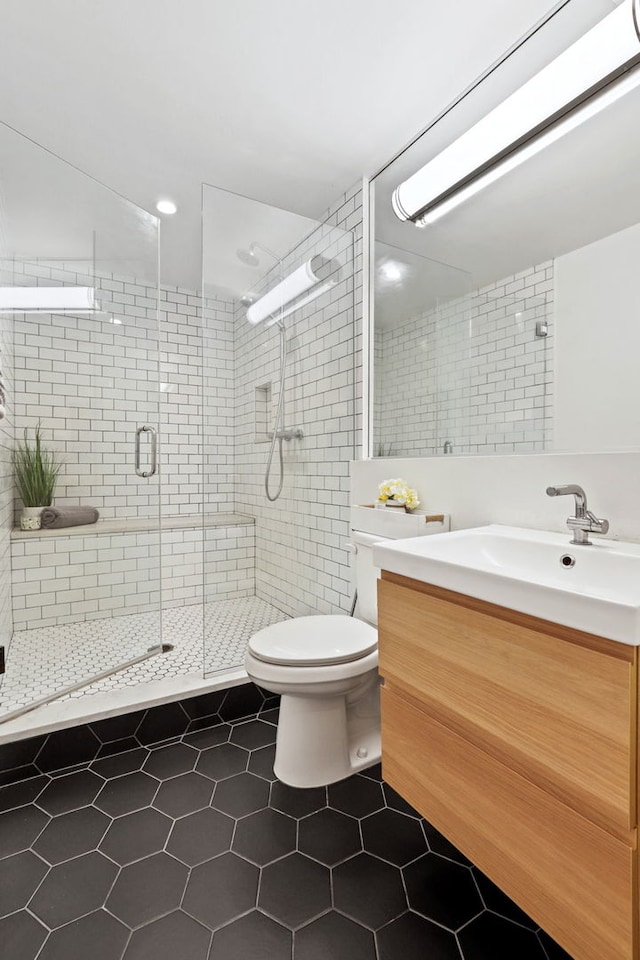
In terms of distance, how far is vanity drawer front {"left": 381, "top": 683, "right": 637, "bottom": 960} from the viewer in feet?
2.31

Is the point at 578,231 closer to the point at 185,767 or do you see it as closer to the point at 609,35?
the point at 609,35

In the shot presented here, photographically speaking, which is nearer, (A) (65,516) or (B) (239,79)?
(B) (239,79)

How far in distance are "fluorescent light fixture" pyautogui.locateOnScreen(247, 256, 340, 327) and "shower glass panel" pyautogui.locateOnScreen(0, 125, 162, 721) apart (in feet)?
2.15

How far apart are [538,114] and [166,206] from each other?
1994 mm

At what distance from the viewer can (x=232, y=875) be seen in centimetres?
123

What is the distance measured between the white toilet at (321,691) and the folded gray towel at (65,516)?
109 centimetres

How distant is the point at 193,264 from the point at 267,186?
38.2 inches

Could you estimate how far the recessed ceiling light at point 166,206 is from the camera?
8.48 ft

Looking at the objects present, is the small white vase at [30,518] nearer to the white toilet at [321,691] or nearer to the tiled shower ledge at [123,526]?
the tiled shower ledge at [123,526]

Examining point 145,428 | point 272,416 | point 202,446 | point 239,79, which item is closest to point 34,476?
point 145,428

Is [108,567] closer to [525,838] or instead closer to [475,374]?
[475,374]

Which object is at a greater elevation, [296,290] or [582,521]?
[296,290]

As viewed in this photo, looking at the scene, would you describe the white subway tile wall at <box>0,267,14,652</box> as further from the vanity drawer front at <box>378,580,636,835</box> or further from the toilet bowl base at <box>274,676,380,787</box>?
the vanity drawer front at <box>378,580,636,835</box>

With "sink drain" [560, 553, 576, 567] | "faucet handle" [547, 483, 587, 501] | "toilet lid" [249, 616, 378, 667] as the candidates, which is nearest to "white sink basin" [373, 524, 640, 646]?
"sink drain" [560, 553, 576, 567]
